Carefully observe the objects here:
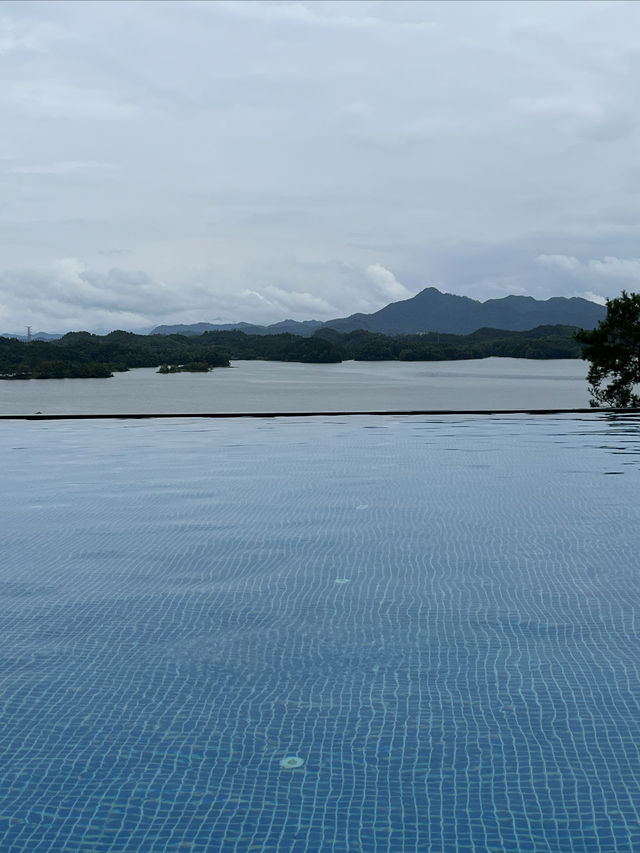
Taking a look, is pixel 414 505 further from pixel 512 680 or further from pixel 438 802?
pixel 438 802

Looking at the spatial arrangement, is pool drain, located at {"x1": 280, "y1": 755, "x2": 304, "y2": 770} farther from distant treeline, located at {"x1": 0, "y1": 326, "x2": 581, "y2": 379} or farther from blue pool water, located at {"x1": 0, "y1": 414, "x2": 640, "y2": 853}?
distant treeline, located at {"x1": 0, "y1": 326, "x2": 581, "y2": 379}

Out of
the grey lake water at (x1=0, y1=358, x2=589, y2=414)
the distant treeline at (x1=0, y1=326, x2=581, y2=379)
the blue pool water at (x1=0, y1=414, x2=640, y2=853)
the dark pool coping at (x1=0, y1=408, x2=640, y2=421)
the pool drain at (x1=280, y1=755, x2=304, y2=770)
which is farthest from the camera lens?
the distant treeline at (x1=0, y1=326, x2=581, y2=379)

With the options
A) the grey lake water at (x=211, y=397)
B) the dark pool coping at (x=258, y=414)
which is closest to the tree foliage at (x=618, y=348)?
the dark pool coping at (x=258, y=414)

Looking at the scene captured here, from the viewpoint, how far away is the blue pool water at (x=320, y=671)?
2.46m

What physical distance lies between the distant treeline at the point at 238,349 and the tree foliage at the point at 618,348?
1860 inches

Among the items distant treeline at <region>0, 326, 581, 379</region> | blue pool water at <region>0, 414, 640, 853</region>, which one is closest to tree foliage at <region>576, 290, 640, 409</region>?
blue pool water at <region>0, 414, 640, 853</region>

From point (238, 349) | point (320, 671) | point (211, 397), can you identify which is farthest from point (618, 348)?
point (238, 349)

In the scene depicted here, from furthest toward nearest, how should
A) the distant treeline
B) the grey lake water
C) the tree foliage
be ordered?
the distant treeline < the grey lake water < the tree foliage

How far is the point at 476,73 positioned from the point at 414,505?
12.3 meters

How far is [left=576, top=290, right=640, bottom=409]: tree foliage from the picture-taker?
75.4ft

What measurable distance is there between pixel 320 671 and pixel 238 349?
80.2 metres

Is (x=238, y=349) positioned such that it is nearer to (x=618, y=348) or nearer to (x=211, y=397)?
(x=211, y=397)

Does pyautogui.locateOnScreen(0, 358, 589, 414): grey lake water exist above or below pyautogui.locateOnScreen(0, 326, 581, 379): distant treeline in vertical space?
below

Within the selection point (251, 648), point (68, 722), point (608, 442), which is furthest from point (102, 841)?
point (608, 442)
